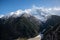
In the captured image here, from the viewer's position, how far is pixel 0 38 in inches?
2975

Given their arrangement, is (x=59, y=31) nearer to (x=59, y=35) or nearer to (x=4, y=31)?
(x=59, y=35)

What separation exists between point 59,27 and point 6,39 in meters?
39.0

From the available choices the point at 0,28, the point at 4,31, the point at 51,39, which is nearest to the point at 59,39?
the point at 51,39

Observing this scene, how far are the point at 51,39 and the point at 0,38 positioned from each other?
1083 inches

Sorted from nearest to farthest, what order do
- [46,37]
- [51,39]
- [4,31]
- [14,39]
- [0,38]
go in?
1. [51,39]
2. [46,37]
3. [0,38]
4. [4,31]
5. [14,39]

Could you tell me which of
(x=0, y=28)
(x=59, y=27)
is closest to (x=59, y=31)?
(x=59, y=27)

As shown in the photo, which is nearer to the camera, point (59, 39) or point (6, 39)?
point (59, 39)

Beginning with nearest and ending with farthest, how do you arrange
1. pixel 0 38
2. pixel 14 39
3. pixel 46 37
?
1. pixel 46 37
2. pixel 0 38
3. pixel 14 39

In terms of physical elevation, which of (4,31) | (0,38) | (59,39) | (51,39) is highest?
(4,31)

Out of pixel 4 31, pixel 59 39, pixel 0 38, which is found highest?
pixel 4 31

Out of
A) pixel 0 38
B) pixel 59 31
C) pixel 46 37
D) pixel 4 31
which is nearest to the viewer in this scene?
pixel 59 31

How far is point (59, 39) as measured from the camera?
144 feet

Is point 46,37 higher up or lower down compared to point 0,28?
lower down

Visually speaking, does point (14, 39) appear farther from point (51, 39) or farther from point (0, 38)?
point (51, 39)
